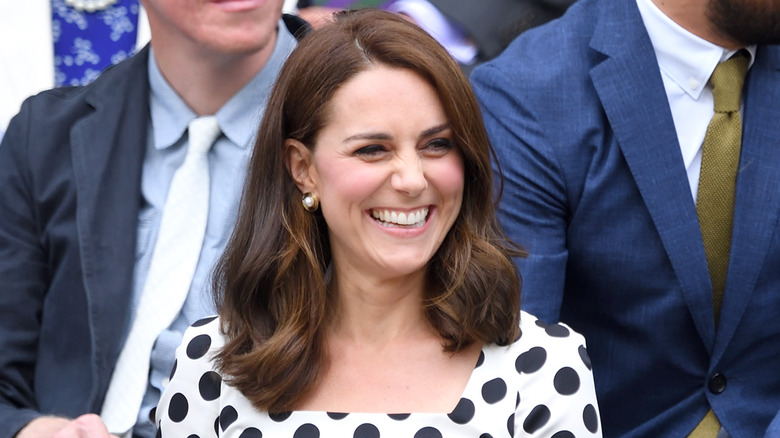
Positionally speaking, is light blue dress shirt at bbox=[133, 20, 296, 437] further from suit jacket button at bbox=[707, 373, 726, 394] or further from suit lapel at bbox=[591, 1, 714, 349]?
suit jacket button at bbox=[707, 373, 726, 394]

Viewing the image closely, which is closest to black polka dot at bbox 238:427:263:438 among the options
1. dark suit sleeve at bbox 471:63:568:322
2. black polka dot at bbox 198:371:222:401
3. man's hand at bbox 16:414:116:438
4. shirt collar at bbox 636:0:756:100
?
black polka dot at bbox 198:371:222:401

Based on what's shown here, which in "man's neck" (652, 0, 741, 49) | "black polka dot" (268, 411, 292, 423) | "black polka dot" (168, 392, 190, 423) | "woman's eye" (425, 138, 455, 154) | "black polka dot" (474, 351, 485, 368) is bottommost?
"black polka dot" (168, 392, 190, 423)

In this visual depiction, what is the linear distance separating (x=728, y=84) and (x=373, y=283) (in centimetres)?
89

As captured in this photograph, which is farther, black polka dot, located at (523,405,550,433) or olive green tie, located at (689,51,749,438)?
olive green tie, located at (689,51,749,438)

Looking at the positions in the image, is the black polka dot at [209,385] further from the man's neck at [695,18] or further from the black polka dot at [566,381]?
the man's neck at [695,18]

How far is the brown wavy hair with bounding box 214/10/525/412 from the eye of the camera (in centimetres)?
219

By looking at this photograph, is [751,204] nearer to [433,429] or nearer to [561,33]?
[561,33]

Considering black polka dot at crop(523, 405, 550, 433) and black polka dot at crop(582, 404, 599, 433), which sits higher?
black polka dot at crop(523, 405, 550, 433)

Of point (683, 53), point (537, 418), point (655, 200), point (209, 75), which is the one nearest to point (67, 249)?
point (209, 75)

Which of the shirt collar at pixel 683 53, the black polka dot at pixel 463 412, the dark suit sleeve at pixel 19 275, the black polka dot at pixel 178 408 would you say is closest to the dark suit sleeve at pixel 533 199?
the shirt collar at pixel 683 53

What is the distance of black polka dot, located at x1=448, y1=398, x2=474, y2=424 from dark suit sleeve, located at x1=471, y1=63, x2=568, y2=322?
0.47 metres

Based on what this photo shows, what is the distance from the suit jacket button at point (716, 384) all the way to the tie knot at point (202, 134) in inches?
46.7

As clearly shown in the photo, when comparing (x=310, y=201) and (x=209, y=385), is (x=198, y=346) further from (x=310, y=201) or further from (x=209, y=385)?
(x=310, y=201)

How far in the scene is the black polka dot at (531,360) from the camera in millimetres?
2201
